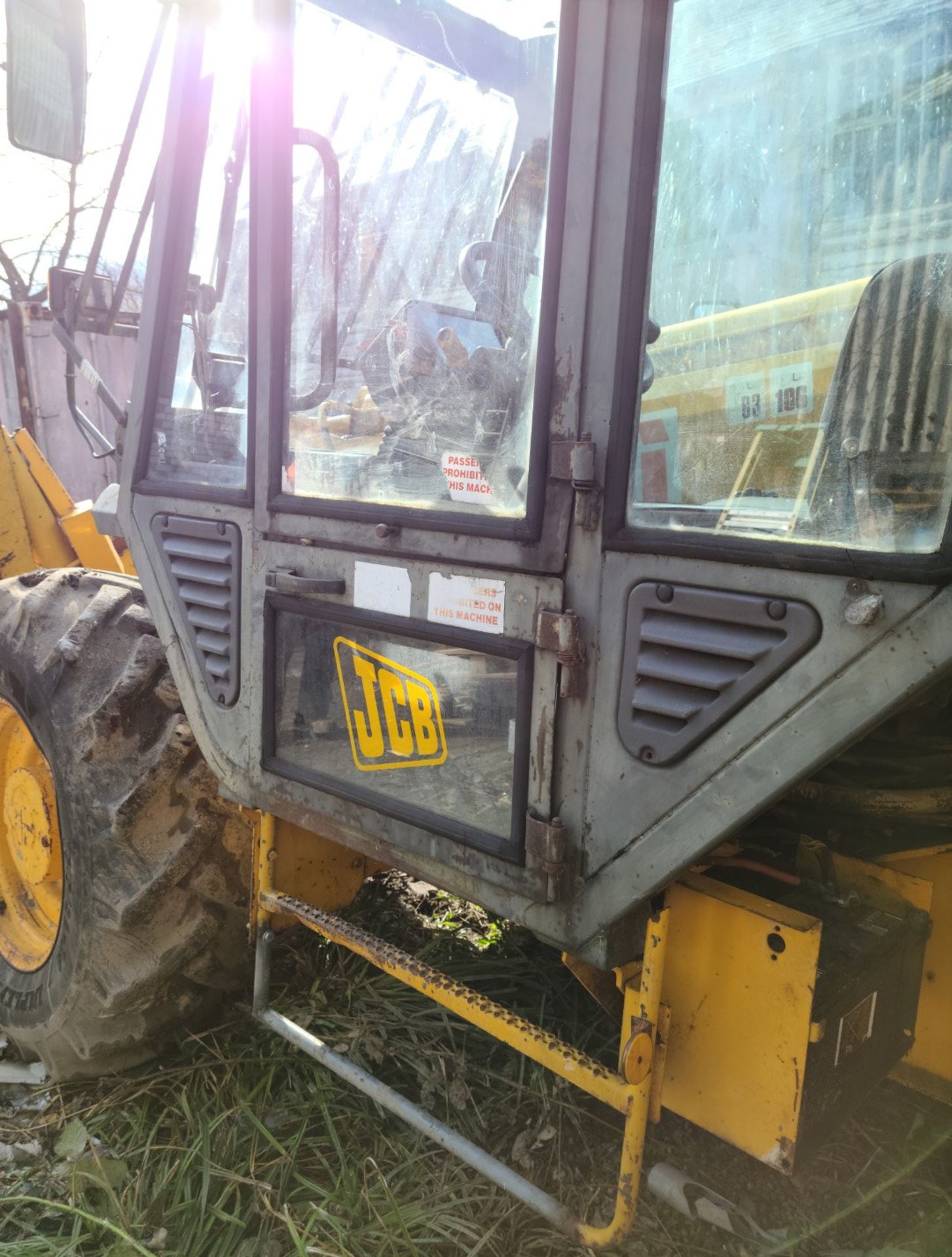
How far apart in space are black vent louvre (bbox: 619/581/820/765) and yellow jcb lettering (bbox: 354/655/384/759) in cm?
50

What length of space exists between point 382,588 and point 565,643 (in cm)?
39

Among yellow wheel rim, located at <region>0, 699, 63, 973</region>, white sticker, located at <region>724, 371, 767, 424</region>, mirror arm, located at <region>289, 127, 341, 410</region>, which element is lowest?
yellow wheel rim, located at <region>0, 699, 63, 973</region>

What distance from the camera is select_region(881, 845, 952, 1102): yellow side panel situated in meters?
1.82

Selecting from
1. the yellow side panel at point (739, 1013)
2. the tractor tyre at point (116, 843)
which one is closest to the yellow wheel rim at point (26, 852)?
the tractor tyre at point (116, 843)

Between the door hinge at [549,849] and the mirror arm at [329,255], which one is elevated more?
the mirror arm at [329,255]

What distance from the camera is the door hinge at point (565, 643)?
1.31 meters

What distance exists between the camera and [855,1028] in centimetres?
158

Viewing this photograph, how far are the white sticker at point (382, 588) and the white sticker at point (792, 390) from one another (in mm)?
622

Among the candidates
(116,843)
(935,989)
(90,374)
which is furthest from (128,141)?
(935,989)

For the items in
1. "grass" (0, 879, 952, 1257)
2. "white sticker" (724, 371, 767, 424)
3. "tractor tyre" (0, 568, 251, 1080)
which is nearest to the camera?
"white sticker" (724, 371, 767, 424)

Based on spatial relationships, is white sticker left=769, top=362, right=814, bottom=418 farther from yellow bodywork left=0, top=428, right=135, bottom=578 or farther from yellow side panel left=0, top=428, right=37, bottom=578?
yellow side panel left=0, top=428, right=37, bottom=578

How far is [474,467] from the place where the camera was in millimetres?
1427

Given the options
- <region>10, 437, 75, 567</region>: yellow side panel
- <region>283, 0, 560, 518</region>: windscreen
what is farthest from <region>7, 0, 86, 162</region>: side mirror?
<region>10, 437, 75, 567</region>: yellow side panel

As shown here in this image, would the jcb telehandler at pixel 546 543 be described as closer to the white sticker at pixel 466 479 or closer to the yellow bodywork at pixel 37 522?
the white sticker at pixel 466 479
